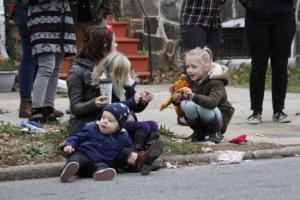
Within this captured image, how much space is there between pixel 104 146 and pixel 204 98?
3.94 ft

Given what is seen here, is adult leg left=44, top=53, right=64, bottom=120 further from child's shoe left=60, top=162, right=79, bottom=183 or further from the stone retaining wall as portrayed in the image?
the stone retaining wall

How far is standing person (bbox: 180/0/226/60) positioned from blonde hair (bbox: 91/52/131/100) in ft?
6.49

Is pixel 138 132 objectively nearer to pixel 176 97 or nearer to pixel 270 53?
pixel 176 97

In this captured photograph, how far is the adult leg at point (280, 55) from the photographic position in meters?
8.37

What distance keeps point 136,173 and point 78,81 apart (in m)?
0.90

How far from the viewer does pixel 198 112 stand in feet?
23.0

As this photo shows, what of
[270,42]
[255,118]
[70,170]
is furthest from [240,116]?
[70,170]

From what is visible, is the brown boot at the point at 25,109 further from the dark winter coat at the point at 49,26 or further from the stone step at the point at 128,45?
the stone step at the point at 128,45

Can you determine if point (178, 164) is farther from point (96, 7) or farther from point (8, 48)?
point (8, 48)

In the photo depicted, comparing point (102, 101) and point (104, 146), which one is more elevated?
point (102, 101)

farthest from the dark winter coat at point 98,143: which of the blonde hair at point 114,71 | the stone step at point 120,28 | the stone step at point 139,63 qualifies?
the stone step at point 120,28

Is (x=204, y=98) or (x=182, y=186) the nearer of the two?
(x=182, y=186)

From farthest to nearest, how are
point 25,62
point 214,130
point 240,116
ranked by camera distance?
1. point 240,116
2. point 25,62
3. point 214,130

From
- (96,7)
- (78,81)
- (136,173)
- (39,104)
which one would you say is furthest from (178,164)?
(96,7)
